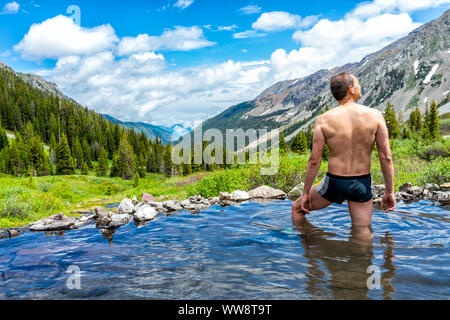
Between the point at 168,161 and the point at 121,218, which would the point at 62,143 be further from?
the point at 121,218

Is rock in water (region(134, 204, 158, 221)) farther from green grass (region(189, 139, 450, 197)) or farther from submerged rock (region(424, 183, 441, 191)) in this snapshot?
submerged rock (region(424, 183, 441, 191))

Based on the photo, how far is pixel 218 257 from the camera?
4.68 metres

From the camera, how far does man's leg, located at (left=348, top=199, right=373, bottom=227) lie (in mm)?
5117

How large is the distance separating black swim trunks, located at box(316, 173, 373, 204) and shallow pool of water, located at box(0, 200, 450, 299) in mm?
828

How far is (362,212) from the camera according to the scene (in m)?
5.14

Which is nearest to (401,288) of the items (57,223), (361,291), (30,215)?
(361,291)

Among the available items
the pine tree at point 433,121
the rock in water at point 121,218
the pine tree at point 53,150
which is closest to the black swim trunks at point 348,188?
the rock in water at point 121,218

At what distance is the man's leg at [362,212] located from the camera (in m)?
5.12

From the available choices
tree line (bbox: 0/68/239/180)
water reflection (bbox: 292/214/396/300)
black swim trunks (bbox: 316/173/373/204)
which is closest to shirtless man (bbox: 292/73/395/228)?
black swim trunks (bbox: 316/173/373/204)

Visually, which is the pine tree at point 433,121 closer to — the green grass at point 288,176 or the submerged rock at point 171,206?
the green grass at point 288,176

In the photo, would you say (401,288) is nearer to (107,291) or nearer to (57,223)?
(107,291)

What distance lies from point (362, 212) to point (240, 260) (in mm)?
2465

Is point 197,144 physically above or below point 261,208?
above
